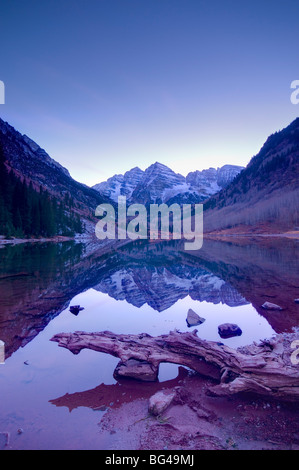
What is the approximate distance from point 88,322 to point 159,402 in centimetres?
638

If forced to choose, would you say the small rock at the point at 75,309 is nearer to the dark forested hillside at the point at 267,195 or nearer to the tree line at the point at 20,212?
the tree line at the point at 20,212

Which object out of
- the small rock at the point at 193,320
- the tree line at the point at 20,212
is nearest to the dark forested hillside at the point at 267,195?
the tree line at the point at 20,212

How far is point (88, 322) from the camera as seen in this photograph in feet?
35.8

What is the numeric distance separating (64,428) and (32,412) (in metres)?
0.92

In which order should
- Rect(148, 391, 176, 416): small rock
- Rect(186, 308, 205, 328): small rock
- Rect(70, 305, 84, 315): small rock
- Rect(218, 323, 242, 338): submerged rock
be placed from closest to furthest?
1. Rect(148, 391, 176, 416): small rock
2. Rect(218, 323, 242, 338): submerged rock
3. Rect(186, 308, 205, 328): small rock
4. Rect(70, 305, 84, 315): small rock

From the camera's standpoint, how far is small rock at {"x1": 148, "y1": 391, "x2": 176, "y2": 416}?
5.17m


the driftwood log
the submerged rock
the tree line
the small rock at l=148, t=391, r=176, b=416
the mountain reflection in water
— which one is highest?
the tree line

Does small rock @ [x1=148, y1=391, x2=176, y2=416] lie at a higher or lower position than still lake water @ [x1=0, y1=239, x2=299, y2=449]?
higher

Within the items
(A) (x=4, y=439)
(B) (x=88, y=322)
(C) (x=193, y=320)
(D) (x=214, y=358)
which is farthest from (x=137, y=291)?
(A) (x=4, y=439)

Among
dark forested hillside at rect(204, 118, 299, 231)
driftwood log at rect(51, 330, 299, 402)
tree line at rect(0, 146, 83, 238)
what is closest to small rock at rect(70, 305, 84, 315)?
driftwood log at rect(51, 330, 299, 402)

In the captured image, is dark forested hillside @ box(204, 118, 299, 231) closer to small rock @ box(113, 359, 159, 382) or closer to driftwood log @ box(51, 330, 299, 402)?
driftwood log @ box(51, 330, 299, 402)

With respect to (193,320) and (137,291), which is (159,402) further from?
(137,291)

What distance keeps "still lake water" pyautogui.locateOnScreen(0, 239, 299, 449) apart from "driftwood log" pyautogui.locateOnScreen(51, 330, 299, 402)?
Result: 14.9 inches

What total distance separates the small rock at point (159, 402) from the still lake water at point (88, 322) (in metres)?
0.83
